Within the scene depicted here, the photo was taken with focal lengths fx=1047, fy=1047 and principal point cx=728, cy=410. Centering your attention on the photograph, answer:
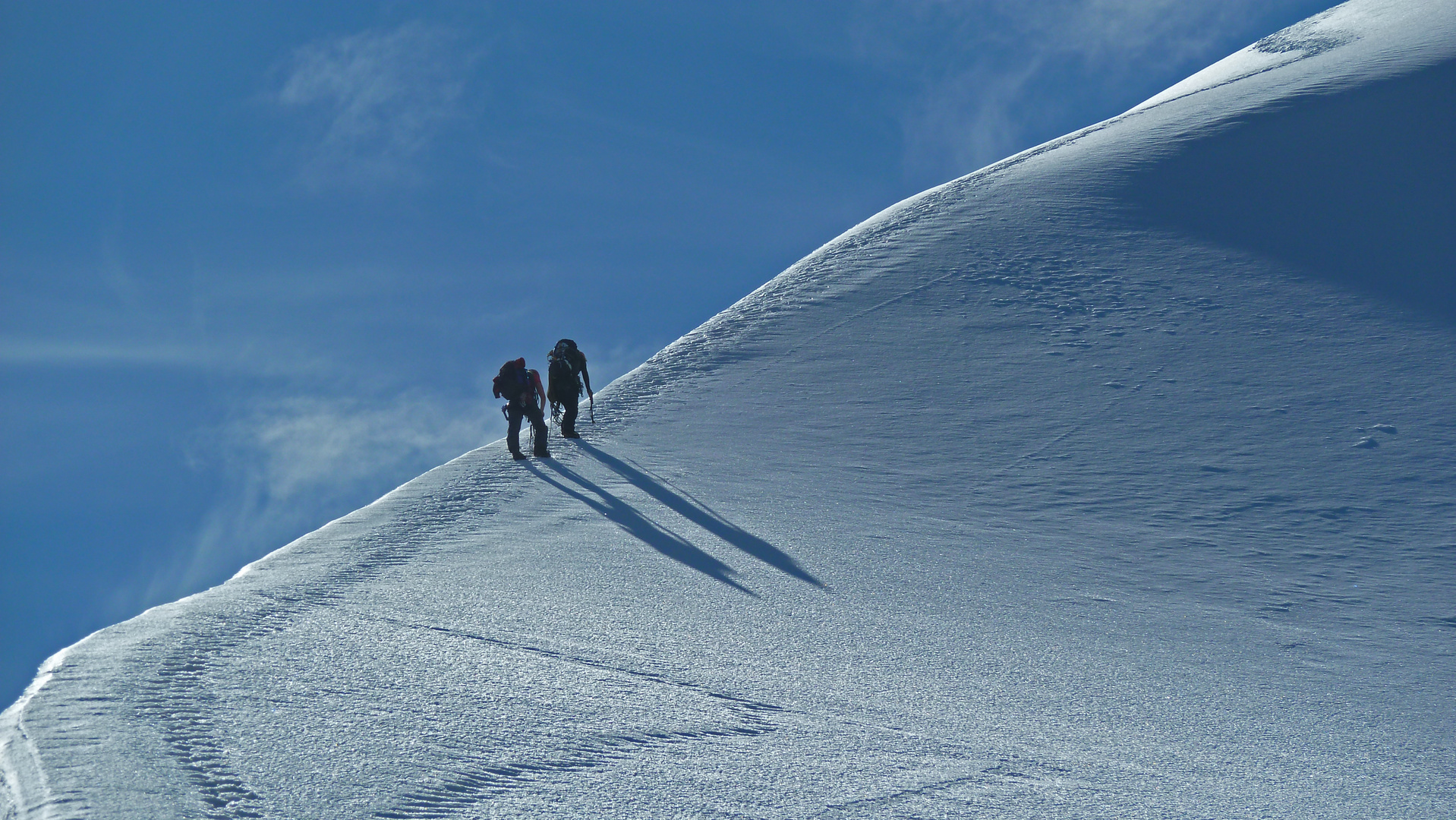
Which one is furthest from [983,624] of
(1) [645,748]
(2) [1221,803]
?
(1) [645,748]

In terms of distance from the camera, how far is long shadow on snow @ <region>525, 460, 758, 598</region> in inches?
299

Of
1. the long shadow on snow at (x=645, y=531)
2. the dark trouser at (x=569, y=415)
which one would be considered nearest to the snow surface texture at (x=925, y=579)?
the long shadow on snow at (x=645, y=531)

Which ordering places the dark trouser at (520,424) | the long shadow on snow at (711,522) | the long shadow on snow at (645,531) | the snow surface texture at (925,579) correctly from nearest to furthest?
the snow surface texture at (925,579), the long shadow on snow at (645,531), the long shadow on snow at (711,522), the dark trouser at (520,424)

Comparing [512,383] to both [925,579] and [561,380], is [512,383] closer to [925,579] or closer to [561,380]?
[561,380]

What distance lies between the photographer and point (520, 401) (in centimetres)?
1069

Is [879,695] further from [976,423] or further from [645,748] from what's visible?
[976,423]

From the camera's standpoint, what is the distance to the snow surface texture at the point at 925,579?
4609 millimetres

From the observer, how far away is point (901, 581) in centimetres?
756

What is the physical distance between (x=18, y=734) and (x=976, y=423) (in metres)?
8.68

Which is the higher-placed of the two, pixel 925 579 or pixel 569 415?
pixel 569 415

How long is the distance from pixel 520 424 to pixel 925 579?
4808mm

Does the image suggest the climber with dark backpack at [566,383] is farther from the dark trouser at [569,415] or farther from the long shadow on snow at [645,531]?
the long shadow on snow at [645,531]

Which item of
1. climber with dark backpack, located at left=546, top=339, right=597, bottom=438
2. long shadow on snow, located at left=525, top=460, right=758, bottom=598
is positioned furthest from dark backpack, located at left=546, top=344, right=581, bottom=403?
long shadow on snow, located at left=525, top=460, right=758, bottom=598

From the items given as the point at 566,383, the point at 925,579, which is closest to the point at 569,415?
the point at 566,383
